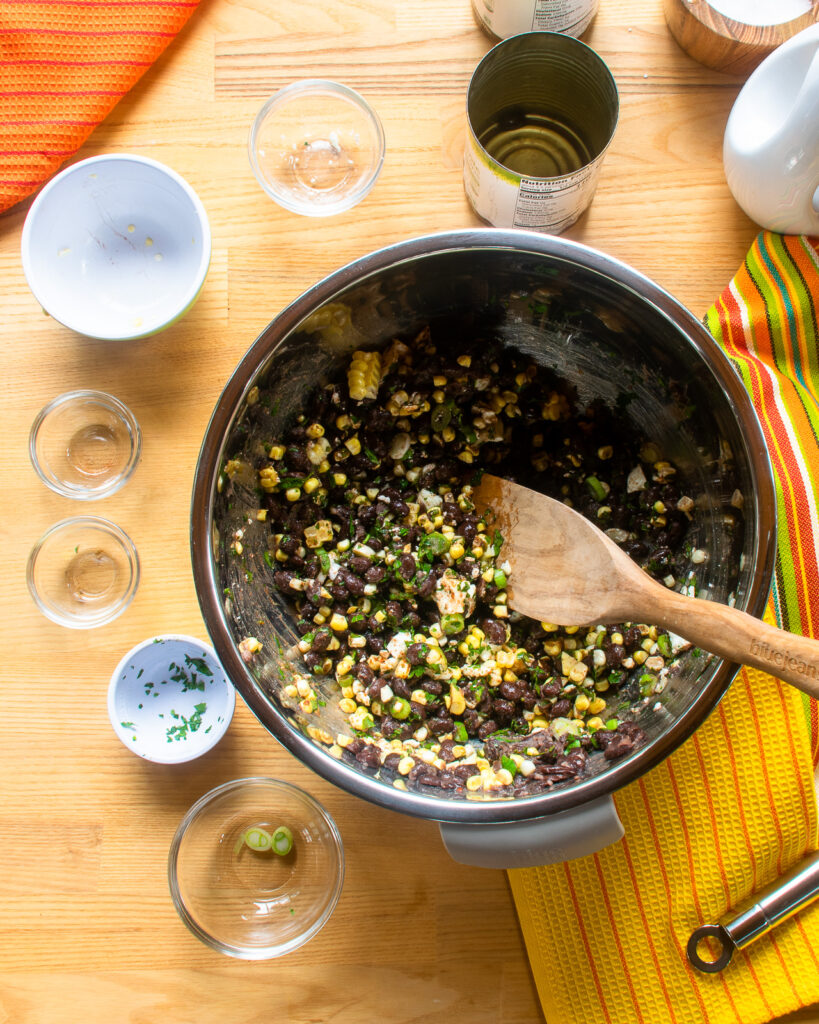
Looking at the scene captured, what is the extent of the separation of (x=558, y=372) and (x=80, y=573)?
3.04ft

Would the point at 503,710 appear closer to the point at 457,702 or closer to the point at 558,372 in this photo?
the point at 457,702

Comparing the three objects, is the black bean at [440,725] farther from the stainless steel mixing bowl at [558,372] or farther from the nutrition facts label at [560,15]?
the nutrition facts label at [560,15]

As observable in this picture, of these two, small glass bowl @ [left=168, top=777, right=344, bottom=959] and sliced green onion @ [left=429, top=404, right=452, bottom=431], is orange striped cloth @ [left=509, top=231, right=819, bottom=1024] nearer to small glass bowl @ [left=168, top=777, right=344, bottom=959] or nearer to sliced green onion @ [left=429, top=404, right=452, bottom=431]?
small glass bowl @ [left=168, top=777, right=344, bottom=959]

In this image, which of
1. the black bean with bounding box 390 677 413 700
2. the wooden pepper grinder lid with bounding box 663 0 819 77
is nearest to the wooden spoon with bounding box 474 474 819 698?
the black bean with bounding box 390 677 413 700

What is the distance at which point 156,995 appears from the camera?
55.5 inches

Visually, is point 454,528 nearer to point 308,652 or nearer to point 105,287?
point 308,652

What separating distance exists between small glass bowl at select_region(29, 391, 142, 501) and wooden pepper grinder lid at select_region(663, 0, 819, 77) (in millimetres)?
1145

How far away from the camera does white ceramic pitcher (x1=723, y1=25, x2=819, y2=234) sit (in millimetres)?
1164

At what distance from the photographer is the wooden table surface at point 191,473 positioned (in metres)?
1.39

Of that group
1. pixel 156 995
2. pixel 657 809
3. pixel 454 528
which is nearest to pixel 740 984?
pixel 657 809

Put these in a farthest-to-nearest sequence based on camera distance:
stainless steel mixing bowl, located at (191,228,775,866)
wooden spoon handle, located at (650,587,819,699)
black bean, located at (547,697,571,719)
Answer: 1. black bean, located at (547,697,571,719)
2. stainless steel mixing bowl, located at (191,228,775,866)
3. wooden spoon handle, located at (650,587,819,699)

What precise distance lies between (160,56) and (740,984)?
6.10 ft

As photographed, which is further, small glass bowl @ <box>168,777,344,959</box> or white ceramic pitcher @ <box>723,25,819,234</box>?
small glass bowl @ <box>168,777,344,959</box>

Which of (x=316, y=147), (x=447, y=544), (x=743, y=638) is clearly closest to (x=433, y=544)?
(x=447, y=544)
